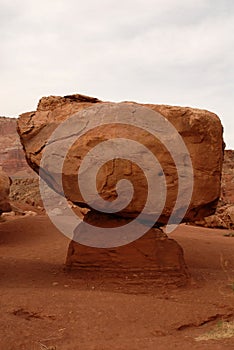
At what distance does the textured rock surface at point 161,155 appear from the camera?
638 cm

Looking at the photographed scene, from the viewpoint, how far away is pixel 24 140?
700cm

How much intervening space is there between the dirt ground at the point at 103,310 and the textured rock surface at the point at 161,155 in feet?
4.02

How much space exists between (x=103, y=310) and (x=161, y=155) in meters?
2.49

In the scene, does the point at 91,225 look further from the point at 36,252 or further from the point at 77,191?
the point at 36,252

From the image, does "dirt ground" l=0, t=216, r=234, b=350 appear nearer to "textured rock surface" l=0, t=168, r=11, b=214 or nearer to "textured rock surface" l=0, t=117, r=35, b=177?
"textured rock surface" l=0, t=168, r=11, b=214

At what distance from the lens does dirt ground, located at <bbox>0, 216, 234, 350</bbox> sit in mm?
3926

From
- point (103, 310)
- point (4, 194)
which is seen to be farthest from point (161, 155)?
point (4, 194)

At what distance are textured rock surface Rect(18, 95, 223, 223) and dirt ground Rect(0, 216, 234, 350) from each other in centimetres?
123

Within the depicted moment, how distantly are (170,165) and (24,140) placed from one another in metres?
2.43

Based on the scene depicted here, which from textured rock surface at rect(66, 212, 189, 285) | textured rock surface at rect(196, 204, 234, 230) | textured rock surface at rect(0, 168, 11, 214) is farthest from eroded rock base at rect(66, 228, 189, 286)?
textured rock surface at rect(196, 204, 234, 230)

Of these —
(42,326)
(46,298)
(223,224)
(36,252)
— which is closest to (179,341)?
(42,326)

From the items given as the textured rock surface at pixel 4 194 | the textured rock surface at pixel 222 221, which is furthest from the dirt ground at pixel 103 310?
the textured rock surface at pixel 222 221

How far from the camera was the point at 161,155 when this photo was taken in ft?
21.1

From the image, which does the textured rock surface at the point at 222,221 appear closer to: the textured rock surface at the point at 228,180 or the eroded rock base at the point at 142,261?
the textured rock surface at the point at 228,180
